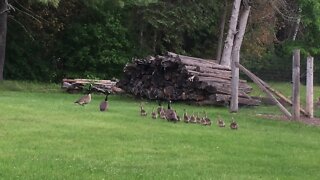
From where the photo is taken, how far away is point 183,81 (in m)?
25.8

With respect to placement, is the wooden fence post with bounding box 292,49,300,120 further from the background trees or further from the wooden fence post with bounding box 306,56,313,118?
the background trees

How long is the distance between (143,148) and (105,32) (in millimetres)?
30287

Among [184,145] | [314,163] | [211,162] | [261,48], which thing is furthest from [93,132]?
[261,48]

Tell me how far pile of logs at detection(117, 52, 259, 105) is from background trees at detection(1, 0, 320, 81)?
1316 centimetres

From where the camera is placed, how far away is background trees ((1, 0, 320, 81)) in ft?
135

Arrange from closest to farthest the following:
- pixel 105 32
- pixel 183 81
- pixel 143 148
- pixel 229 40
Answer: pixel 143 148 → pixel 183 81 → pixel 229 40 → pixel 105 32

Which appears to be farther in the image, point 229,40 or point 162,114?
point 229,40

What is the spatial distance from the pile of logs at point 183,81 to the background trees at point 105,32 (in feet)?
43.2

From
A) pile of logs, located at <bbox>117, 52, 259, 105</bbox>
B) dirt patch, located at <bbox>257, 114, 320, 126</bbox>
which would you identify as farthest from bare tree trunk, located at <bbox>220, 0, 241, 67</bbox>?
dirt patch, located at <bbox>257, 114, 320, 126</bbox>

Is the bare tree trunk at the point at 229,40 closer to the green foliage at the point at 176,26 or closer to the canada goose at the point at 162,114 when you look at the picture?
the green foliage at the point at 176,26

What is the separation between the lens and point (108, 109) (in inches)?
808

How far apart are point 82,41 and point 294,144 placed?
96.5 feet

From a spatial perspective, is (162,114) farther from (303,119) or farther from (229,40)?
(229,40)

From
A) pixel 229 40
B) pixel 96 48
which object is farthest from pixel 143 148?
pixel 96 48
